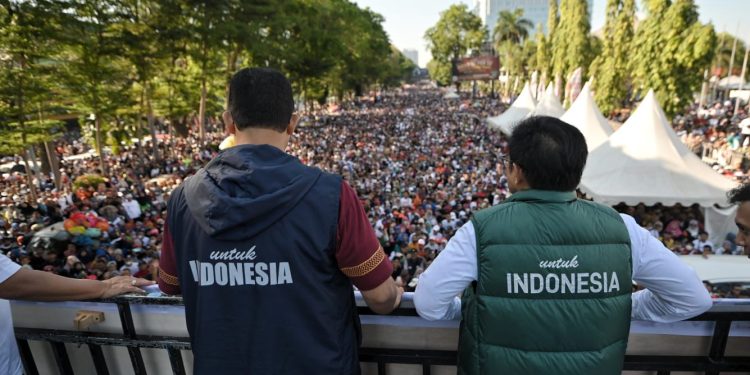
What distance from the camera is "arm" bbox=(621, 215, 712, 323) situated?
1333 millimetres

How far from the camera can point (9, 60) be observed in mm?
12844

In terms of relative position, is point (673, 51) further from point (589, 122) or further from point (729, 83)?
point (729, 83)

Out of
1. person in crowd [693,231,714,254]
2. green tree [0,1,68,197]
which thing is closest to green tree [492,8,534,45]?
person in crowd [693,231,714,254]

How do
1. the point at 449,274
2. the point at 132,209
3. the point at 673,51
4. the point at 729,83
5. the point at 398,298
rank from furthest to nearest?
the point at 729,83 < the point at 673,51 < the point at 132,209 < the point at 398,298 < the point at 449,274

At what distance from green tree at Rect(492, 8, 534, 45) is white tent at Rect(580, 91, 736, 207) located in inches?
2465

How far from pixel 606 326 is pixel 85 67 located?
745 inches

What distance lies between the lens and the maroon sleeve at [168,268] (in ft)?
4.79

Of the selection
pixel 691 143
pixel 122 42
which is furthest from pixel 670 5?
pixel 122 42

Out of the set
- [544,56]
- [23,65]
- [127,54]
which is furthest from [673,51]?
[544,56]

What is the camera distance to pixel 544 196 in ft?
4.31

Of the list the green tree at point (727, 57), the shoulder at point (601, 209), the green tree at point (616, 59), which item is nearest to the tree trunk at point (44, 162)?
the shoulder at point (601, 209)

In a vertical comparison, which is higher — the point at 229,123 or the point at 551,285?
the point at 229,123

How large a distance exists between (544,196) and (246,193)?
0.90 metres

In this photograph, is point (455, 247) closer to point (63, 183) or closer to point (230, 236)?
point (230, 236)
